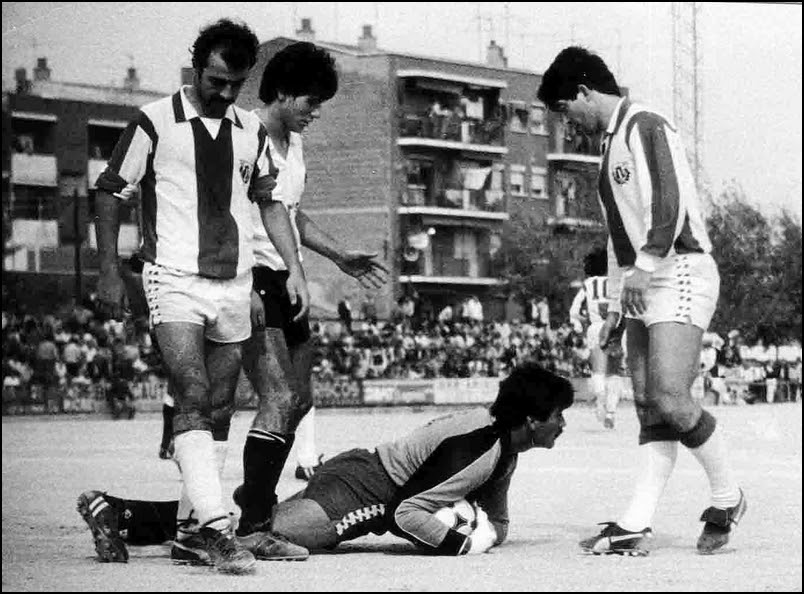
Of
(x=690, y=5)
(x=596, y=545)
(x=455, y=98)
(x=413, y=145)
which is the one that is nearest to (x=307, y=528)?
(x=596, y=545)

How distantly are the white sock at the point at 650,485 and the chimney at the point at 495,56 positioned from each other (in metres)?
3.05

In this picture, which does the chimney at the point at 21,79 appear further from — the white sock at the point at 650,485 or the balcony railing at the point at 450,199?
the balcony railing at the point at 450,199

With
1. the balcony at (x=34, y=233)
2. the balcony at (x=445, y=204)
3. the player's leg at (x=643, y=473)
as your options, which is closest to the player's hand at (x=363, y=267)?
the player's leg at (x=643, y=473)

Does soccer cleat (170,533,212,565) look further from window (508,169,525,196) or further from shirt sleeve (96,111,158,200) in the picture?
window (508,169,525,196)

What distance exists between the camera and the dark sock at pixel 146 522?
724 centimetres

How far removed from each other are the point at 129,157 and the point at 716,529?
2.77m

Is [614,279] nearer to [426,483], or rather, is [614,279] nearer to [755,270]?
[426,483]

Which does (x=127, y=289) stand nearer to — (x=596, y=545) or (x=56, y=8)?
(x=56, y=8)

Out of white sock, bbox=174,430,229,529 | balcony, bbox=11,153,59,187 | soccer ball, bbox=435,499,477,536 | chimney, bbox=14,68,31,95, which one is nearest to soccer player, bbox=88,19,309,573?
white sock, bbox=174,430,229,529

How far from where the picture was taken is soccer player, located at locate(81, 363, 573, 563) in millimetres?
7316

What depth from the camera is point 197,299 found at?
22.0 feet

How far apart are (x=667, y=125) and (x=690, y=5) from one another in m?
3.48

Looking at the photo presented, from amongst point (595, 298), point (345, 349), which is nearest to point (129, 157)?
point (595, 298)

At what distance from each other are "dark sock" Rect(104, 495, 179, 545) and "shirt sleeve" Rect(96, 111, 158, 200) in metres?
1.29
